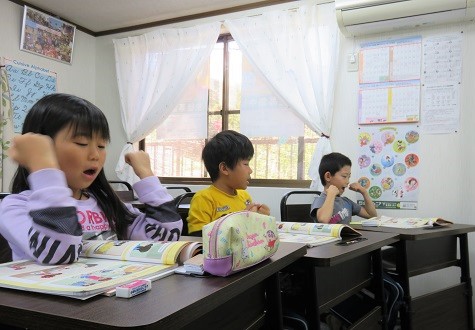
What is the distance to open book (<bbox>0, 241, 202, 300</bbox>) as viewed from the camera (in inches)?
23.0

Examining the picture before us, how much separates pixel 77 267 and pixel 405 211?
255 cm

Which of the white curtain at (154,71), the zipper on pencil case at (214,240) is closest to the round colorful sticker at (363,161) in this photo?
the white curtain at (154,71)

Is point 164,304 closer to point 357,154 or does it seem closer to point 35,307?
point 35,307

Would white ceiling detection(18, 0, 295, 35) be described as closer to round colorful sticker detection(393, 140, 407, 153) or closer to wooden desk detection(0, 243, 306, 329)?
round colorful sticker detection(393, 140, 407, 153)

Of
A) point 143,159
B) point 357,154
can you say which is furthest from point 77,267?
point 357,154

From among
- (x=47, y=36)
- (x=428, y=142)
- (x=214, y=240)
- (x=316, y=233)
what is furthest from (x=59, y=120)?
(x=47, y=36)

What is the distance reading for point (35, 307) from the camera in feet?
1.72

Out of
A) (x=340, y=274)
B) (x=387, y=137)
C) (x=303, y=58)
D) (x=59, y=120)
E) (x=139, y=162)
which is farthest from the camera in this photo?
(x=303, y=58)

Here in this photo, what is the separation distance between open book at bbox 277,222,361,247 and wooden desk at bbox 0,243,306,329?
1.73ft

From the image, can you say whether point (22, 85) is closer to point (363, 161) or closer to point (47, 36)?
point (47, 36)

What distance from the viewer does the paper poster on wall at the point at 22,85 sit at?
3321 mm

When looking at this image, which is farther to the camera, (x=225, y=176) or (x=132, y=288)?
(x=225, y=176)

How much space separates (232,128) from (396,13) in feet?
5.07

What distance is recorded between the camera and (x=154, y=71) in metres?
3.75
